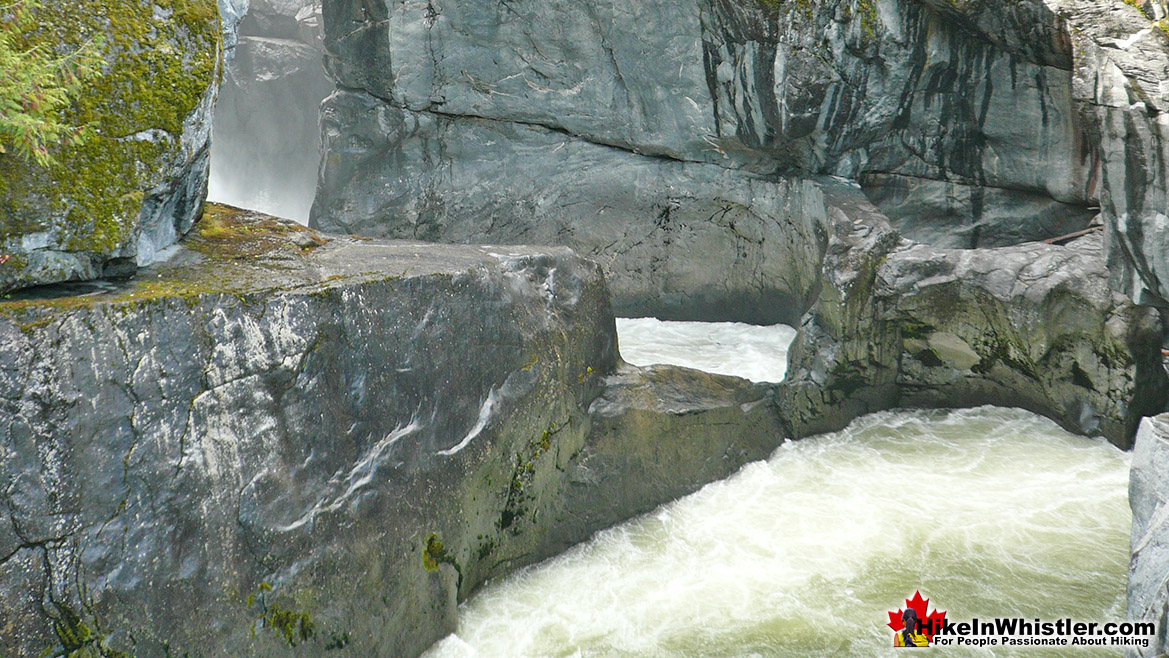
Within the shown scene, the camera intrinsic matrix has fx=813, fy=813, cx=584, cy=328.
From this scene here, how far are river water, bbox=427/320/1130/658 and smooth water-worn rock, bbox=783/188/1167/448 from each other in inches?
19.3

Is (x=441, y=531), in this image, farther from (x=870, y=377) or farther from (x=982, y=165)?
(x=982, y=165)

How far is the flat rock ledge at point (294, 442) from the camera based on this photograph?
4105 millimetres

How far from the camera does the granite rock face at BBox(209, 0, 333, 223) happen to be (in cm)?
1906

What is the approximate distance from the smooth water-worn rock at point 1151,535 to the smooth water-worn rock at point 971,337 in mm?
2987

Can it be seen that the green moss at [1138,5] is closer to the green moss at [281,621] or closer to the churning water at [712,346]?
the churning water at [712,346]

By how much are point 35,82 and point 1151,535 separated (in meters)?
6.67

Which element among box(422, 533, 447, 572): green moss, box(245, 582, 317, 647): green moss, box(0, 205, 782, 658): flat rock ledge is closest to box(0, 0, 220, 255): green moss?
box(0, 205, 782, 658): flat rock ledge

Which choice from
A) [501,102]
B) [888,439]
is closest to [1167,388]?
[888,439]

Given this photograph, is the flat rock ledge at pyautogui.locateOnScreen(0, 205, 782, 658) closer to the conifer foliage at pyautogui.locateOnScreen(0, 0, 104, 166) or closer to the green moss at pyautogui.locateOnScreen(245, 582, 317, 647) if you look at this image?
the green moss at pyautogui.locateOnScreen(245, 582, 317, 647)

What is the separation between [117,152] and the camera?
15.7ft

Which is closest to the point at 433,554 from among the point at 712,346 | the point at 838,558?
the point at 838,558

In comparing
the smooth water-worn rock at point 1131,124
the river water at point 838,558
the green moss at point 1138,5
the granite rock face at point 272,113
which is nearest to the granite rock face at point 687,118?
the green moss at point 1138,5

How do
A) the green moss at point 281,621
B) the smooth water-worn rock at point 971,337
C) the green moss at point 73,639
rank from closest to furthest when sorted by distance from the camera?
the green moss at point 73,639 < the green moss at point 281,621 < the smooth water-worn rock at point 971,337

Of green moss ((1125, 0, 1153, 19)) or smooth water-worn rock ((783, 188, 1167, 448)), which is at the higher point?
green moss ((1125, 0, 1153, 19))
